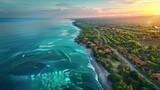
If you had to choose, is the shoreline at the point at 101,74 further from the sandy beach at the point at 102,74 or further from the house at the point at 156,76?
the house at the point at 156,76

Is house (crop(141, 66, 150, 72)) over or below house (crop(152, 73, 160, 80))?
over

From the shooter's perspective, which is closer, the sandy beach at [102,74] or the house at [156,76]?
the sandy beach at [102,74]

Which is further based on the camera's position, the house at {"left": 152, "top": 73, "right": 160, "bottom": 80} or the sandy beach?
the house at {"left": 152, "top": 73, "right": 160, "bottom": 80}

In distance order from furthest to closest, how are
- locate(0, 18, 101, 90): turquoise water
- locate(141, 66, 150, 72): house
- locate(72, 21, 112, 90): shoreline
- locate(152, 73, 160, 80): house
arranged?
locate(141, 66, 150, 72): house < locate(152, 73, 160, 80): house < locate(72, 21, 112, 90): shoreline < locate(0, 18, 101, 90): turquoise water

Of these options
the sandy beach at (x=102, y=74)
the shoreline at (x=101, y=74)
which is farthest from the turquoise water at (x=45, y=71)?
the sandy beach at (x=102, y=74)

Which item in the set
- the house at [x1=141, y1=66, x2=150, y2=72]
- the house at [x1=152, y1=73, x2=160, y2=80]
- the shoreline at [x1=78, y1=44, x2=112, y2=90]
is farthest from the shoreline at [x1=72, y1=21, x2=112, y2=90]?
the house at [x1=152, y1=73, x2=160, y2=80]

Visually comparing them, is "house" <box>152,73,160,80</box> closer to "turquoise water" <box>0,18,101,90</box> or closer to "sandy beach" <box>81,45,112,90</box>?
"sandy beach" <box>81,45,112,90</box>

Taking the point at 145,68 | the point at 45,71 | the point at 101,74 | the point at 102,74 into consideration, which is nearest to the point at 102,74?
the point at 102,74

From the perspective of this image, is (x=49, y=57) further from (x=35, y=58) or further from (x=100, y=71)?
(x=100, y=71)

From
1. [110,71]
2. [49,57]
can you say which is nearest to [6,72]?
[49,57]

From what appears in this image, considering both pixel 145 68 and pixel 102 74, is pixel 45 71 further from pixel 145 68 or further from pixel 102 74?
pixel 145 68

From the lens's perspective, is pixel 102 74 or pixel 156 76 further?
pixel 102 74
